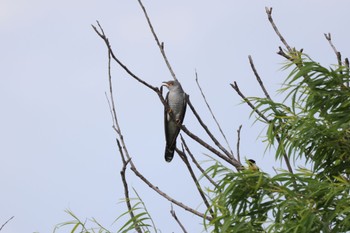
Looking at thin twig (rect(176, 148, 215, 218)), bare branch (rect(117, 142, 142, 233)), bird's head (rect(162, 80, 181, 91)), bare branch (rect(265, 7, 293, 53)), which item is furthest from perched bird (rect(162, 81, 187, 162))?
bare branch (rect(117, 142, 142, 233))

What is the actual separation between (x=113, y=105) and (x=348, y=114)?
81.3 inches

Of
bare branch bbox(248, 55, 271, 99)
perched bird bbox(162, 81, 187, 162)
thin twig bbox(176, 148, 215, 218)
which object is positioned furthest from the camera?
perched bird bbox(162, 81, 187, 162)

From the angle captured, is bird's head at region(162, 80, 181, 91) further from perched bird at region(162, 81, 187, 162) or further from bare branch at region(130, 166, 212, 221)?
bare branch at region(130, 166, 212, 221)

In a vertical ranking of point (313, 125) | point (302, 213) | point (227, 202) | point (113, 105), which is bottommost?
point (302, 213)

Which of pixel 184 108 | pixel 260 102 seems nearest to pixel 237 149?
pixel 260 102

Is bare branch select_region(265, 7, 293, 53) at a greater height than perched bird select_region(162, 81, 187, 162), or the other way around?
perched bird select_region(162, 81, 187, 162)

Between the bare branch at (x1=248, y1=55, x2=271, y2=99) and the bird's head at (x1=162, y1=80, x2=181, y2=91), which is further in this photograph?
the bird's head at (x1=162, y1=80, x2=181, y2=91)

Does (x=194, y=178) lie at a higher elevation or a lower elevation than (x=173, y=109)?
lower

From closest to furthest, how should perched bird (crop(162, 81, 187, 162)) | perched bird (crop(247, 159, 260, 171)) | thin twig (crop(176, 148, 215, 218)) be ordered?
perched bird (crop(247, 159, 260, 171)) < thin twig (crop(176, 148, 215, 218)) < perched bird (crop(162, 81, 187, 162))

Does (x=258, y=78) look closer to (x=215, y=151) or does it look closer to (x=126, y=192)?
(x=215, y=151)

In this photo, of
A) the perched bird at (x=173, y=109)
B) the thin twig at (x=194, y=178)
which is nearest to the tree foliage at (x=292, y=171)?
the thin twig at (x=194, y=178)

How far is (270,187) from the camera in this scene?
274 inches

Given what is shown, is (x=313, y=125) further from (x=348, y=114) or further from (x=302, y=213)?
(x=302, y=213)

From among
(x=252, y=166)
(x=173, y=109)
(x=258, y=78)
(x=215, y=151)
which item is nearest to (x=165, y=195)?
(x=215, y=151)
